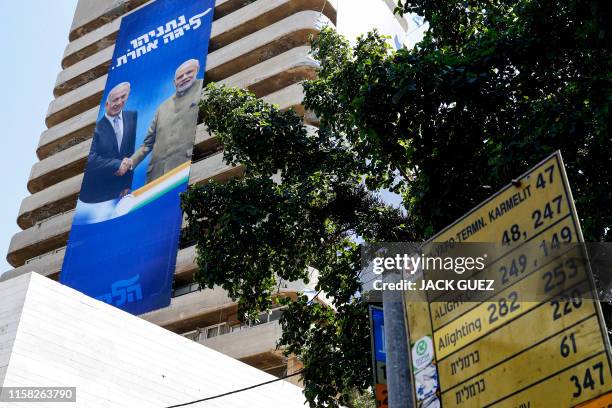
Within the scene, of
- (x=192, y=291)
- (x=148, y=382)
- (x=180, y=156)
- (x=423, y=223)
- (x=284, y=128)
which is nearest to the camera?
(x=423, y=223)

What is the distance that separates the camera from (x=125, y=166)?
34.2m

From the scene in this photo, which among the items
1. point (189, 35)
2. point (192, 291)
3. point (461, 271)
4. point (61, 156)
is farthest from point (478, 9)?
point (61, 156)

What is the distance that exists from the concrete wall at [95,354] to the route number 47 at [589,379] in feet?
30.8

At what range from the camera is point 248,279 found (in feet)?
37.4

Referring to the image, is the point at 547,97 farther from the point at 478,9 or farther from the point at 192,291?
the point at 192,291

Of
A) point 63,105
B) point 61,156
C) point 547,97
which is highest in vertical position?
point 63,105

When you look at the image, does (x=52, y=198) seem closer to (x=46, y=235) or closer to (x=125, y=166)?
→ (x=46, y=235)

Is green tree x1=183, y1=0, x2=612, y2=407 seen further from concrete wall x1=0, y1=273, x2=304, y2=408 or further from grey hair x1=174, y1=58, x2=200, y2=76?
grey hair x1=174, y1=58, x2=200, y2=76

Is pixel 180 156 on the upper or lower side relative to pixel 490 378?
upper

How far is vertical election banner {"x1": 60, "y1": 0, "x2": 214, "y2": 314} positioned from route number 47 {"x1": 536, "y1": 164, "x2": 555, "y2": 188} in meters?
25.3

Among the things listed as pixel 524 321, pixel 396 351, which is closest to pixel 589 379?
pixel 524 321

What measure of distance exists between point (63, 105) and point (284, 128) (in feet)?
114

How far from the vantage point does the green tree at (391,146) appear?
27.8ft

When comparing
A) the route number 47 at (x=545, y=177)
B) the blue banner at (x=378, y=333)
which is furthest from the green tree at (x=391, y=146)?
the route number 47 at (x=545, y=177)
